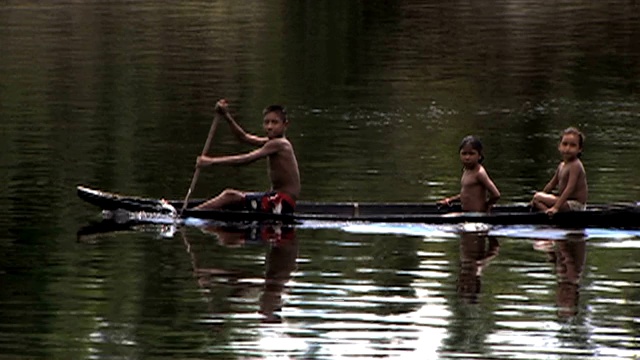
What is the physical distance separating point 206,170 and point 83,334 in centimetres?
897

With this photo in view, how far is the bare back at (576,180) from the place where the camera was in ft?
55.0

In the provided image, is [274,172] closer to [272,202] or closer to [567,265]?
[272,202]

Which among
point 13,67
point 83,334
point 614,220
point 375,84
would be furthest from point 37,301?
point 13,67

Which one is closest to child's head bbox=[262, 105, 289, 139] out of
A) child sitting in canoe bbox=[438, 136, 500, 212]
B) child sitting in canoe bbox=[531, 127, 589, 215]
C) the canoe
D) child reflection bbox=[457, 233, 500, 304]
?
the canoe

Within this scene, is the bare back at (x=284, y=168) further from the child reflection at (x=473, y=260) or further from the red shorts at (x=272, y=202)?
the child reflection at (x=473, y=260)

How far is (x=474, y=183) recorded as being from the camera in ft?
55.6

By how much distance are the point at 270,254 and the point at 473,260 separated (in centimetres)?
170

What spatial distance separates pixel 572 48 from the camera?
38.9 m

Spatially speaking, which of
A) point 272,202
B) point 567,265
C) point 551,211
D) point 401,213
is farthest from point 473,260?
point 272,202

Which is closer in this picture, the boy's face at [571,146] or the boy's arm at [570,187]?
the boy's arm at [570,187]

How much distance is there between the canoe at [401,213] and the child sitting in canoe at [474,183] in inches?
6.0

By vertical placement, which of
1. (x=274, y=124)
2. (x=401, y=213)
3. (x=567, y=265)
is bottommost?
(x=567, y=265)

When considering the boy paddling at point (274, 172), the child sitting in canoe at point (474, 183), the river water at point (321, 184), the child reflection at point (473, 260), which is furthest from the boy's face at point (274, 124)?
the child reflection at point (473, 260)

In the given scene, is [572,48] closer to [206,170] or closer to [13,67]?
[13,67]
